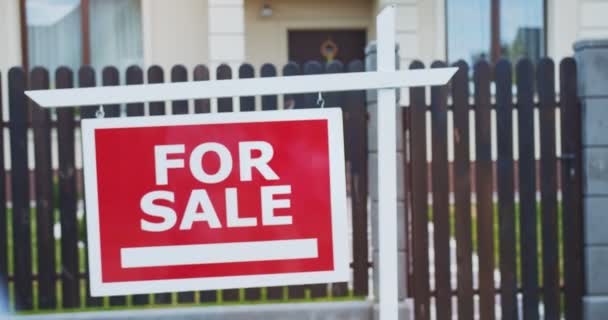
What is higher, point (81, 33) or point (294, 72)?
point (81, 33)

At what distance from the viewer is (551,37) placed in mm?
8766

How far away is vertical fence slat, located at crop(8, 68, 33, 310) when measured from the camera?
4.11m

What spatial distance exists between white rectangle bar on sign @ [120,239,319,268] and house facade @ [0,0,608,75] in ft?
21.4

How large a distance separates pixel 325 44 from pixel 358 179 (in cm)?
576

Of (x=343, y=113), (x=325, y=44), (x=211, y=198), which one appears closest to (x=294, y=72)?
(x=343, y=113)

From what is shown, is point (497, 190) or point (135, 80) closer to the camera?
point (135, 80)

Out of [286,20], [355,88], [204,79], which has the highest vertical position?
[286,20]

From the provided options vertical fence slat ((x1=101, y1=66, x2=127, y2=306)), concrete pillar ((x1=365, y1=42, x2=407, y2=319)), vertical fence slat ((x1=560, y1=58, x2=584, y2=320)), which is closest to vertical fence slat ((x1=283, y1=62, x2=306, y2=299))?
concrete pillar ((x1=365, y1=42, x2=407, y2=319))

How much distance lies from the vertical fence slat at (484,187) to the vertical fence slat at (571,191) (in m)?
0.48

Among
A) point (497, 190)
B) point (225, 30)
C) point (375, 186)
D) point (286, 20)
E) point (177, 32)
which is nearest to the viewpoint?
point (375, 186)

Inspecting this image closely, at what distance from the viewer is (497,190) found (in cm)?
430

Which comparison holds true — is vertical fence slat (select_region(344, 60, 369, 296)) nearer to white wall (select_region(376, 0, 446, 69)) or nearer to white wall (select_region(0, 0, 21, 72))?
white wall (select_region(376, 0, 446, 69))

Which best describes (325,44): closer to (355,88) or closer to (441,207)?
(441,207)

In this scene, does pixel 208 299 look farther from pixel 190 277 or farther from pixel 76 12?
pixel 76 12
